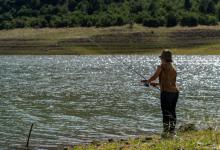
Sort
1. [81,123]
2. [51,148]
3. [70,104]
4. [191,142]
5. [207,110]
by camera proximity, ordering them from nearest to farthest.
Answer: [191,142] < [51,148] < [81,123] < [207,110] < [70,104]

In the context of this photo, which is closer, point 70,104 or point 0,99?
point 70,104

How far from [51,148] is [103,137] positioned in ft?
11.0

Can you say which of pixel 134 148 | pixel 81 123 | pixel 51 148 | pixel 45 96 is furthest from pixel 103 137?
pixel 45 96

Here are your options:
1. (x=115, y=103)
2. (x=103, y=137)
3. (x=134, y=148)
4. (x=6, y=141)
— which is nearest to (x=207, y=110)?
(x=115, y=103)

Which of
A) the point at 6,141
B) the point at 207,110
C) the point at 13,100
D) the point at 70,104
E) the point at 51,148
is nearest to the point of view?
the point at 51,148

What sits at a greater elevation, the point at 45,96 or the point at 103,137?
the point at 103,137

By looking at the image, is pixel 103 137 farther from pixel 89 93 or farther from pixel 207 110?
pixel 89 93

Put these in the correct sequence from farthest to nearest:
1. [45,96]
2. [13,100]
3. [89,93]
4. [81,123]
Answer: [89,93] → [45,96] → [13,100] → [81,123]

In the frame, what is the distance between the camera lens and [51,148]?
69.4 ft

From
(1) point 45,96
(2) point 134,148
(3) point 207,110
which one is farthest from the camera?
(1) point 45,96

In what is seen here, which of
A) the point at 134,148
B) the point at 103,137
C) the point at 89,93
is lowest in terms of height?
the point at 89,93

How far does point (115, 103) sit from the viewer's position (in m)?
Result: 39.9

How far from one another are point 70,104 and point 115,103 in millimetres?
3391

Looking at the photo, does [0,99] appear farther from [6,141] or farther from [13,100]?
[6,141]
